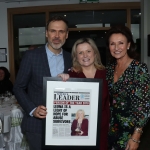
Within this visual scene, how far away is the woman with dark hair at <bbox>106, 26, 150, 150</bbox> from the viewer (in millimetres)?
1650

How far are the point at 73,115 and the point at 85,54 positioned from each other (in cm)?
46

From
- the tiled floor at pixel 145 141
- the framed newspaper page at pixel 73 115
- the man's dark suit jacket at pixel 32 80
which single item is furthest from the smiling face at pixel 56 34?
the tiled floor at pixel 145 141

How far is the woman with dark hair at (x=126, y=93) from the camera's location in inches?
65.0

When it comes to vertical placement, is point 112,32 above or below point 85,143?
above

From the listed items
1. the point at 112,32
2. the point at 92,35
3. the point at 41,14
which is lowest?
the point at 112,32

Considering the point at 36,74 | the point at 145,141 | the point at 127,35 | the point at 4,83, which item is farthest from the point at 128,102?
the point at 4,83

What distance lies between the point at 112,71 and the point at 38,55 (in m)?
0.58

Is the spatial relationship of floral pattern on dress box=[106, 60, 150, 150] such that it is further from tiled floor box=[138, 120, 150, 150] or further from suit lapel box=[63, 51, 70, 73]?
tiled floor box=[138, 120, 150, 150]

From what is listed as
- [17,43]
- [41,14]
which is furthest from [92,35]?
[17,43]

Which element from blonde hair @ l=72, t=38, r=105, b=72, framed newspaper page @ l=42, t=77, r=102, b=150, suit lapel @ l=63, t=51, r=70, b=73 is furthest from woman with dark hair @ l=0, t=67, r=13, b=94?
framed newspaper page @ l=42, t=77, r=102, b=150

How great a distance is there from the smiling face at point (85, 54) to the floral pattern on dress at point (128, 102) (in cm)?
20

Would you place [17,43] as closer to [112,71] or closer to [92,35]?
[92,35]

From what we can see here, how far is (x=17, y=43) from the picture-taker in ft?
23.2

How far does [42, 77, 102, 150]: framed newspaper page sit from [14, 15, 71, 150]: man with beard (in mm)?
160
